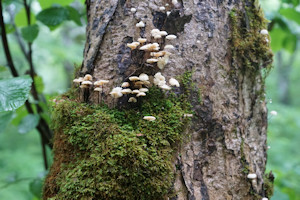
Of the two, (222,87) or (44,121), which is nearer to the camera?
(222,87)

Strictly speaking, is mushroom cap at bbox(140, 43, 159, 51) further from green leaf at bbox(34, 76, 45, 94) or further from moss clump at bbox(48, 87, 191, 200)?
green leaf at bbox(34, 76, 45, 94)

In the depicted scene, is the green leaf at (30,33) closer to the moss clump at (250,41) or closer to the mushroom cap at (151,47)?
the mushroom cap at (151,47)

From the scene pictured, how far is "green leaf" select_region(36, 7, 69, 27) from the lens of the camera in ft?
6.98

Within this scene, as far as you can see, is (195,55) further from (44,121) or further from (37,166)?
(37,166)

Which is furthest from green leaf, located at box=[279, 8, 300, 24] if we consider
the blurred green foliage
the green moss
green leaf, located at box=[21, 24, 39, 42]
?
green leaf, located at box=[21, 24, 39, 42]

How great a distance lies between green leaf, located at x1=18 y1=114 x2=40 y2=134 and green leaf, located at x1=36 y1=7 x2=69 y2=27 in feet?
2.80

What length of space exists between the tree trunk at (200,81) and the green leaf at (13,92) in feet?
0.64

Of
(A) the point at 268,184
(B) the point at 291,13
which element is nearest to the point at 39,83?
(A) the point at 268,184

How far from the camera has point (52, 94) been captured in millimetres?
2475

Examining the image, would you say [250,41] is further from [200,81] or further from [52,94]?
[52,94]

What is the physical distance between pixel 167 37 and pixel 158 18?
0.56 ft

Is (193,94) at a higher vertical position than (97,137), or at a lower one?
higher

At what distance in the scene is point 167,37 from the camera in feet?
4.38

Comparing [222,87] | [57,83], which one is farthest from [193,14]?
[57,83]
